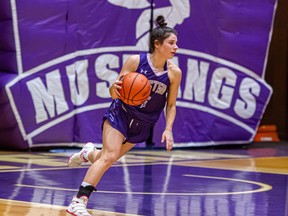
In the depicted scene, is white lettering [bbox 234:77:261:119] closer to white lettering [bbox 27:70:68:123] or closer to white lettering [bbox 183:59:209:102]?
white lettering [bbox 183:59:209:102]

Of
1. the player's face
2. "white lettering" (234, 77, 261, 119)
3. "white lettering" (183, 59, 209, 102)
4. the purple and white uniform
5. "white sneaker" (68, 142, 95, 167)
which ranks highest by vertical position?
the player's face

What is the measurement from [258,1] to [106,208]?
31.8 ft

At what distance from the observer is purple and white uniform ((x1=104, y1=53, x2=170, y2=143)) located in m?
6.55

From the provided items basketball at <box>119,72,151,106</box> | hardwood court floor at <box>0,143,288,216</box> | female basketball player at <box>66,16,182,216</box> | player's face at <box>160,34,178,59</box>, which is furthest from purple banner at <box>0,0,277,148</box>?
basketball at <box>119,72,151,106</box>

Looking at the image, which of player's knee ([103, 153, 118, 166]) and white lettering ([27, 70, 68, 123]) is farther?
white lettering ([27, 70, 68, 123])

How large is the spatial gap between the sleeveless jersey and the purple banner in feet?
20.5

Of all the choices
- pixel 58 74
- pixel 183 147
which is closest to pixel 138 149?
pixel 183 147

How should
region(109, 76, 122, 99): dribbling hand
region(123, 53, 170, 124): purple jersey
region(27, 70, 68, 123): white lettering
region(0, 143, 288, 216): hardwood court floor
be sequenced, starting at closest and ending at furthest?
region(109, 76, 122, 99): dribbling hand
region(123, 53, 170, 124): purple jersey
region(0, 143, 288, 216): hardwood court floor
region(27, 70, 68, 123): white lettering

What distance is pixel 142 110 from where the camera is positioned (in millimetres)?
6602

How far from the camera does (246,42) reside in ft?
50.8

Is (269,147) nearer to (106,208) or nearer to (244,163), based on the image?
(244,163)

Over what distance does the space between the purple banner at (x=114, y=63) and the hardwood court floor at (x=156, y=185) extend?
0.79 metres

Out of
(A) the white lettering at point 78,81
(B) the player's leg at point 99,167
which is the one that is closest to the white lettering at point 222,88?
(A) the white lettering at point 78,81

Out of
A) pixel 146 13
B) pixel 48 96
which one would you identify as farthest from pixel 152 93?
pixel 146 13
